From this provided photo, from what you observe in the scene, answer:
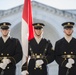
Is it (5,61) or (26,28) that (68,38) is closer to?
(26,28)

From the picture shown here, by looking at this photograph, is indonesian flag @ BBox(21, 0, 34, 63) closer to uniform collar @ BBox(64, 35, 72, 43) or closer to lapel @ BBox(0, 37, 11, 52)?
lapel @ BBox(0, 37, 11, 52)

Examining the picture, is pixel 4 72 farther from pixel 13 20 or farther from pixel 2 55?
pixel 13 20

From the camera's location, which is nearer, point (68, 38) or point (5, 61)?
point (5, 61)

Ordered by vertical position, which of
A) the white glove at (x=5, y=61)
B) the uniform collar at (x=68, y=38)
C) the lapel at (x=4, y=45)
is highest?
the uniform collar at (x=68, y=38)

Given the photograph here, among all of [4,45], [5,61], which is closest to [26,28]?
[4,45]

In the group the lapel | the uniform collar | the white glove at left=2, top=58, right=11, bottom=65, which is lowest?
the white glove at left=2, top=58, right=11, bottom=65

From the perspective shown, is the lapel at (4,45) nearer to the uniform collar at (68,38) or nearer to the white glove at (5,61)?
the white glove at (5,61)

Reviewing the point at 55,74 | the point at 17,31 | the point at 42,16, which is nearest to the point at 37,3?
the point at 42,16

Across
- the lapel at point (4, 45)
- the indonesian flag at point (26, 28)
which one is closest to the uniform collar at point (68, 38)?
the indonesian flag at point (26, 28)

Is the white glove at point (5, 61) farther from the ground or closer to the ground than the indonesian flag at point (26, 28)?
closer to the ground

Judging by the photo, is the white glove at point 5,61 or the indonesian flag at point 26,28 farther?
the indonesian flag at point 26,28

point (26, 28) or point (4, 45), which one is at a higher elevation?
point (26, 28)

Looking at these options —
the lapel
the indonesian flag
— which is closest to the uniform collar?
the indonesian flag

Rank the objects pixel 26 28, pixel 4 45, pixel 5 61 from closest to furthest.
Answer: pixel 5 61
pixel 4 45
pixel 26 28
